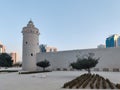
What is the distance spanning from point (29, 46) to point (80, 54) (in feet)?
→ 44.3

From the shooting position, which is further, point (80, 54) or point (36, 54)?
point (36, 54)

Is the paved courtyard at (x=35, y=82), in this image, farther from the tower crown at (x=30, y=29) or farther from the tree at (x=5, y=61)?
the tower crown at (x=30, y=29)

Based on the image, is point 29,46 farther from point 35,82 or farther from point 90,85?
point 90,85

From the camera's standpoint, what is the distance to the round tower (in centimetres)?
4272

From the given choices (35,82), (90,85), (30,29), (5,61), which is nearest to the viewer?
(90,85)

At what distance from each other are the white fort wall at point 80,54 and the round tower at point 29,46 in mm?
3649

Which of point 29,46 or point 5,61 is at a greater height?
point 29,46

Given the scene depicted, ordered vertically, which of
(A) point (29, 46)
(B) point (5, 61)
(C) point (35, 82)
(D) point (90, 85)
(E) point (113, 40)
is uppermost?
(E) point (113, 40)

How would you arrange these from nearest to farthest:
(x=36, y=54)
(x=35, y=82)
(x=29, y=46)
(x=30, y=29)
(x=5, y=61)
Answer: (x=35, y=82)
(x=5, y=61)
(x=29, y=46)
(x=30, y=29)
(x=36, y=54)

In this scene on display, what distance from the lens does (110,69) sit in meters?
A: 35.7

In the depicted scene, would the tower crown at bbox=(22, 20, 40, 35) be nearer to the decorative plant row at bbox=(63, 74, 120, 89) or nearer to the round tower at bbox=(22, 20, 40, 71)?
the round tower at bbox=(22, 20, 40, 71)

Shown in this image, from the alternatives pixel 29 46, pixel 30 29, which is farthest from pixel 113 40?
pixel 29 46

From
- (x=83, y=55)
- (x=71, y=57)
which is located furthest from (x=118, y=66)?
(x=71, y=57)

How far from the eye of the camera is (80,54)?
39.9m
